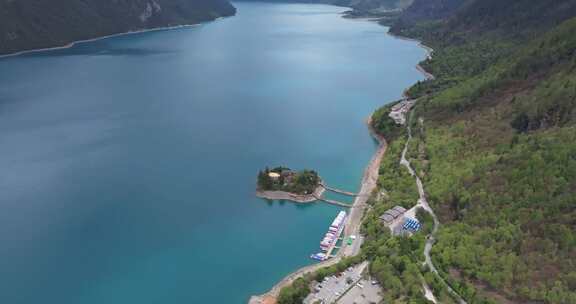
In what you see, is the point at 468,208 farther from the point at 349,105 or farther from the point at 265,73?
the point at 265,73

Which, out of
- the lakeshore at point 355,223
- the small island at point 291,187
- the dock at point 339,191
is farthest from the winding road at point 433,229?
the small island at point 291,187

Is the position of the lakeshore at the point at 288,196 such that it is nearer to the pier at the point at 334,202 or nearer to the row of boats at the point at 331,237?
the pier at the point at 334,202

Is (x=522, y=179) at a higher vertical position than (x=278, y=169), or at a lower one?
higher

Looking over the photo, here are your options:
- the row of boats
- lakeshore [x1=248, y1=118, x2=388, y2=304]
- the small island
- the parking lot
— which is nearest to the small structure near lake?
the small island

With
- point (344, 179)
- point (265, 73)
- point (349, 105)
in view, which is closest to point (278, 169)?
point (344, 179)

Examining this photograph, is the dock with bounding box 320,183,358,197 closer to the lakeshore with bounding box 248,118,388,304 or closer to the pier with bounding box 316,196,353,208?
the lakeshore with bounding box 248,118,388,304

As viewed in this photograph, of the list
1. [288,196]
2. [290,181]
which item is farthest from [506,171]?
[290,181]

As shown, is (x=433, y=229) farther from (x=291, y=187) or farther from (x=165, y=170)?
(x=165, y=170)
